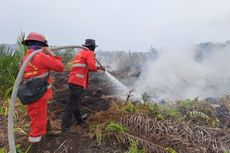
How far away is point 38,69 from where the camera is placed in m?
6.25

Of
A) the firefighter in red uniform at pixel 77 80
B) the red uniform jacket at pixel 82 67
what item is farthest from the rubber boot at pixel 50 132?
the red uniform jacket at pixel 82 67

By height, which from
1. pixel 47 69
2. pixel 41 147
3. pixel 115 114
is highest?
pixel 47 69

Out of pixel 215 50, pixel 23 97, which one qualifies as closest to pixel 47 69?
pixel 23 97

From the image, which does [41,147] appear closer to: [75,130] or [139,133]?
[75,130]

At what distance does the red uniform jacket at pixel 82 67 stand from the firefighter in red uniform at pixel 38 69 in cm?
101

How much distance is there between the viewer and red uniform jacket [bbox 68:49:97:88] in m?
7.30

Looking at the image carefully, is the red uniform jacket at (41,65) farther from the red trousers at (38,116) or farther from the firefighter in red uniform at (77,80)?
the firefighter in red uniform at (77,80)

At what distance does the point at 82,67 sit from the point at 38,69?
4.05 feet

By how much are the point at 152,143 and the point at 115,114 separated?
0.98m

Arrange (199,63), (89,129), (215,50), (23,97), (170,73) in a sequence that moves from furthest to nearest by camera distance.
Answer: (215,50)
(199,63)
(170,73)
(89,129)
(23,97)

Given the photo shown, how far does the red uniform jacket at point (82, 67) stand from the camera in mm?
7297

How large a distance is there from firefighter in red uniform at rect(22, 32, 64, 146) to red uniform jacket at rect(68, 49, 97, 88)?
1013 millimetres

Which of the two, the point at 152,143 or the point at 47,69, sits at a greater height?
the point at 47,69

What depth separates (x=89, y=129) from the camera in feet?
23.9
